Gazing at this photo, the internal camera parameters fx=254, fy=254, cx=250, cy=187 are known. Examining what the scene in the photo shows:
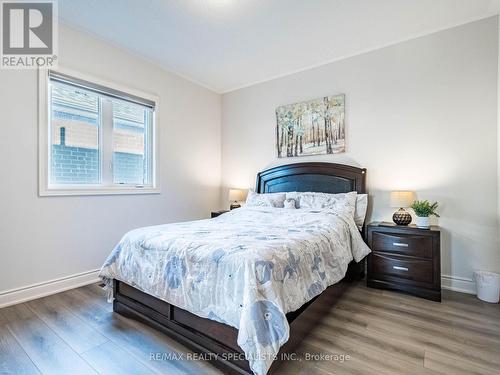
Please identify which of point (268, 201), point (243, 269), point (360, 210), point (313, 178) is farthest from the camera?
point (313, 178)

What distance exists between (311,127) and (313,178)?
0.73 metres

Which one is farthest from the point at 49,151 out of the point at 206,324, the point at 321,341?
the point at 321,341

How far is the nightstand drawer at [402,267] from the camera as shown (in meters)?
2.46

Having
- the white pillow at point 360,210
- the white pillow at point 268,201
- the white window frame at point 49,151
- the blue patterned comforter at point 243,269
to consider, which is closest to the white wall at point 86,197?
the white window frame at point 49,151

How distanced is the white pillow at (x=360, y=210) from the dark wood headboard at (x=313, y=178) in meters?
0.13

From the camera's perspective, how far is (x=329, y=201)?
9.96 feet

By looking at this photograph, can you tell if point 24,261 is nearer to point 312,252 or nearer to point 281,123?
point 312,252

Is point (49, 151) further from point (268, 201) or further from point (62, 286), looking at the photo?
point (268, 201)

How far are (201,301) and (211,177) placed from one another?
309 cm

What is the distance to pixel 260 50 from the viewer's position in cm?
321

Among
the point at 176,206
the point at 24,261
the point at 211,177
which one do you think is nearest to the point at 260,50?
the point at 211,177

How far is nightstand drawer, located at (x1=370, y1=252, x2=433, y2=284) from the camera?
8.05ft

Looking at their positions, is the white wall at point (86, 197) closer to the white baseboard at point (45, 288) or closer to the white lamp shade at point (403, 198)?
the white baseboard at point (45, 288)

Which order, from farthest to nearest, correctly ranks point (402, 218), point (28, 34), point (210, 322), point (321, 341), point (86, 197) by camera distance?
1. point (86, 197)
2. point (402, 218)
3. point (28, 34)
4. point (321, 341)
5. point (210, 322)
